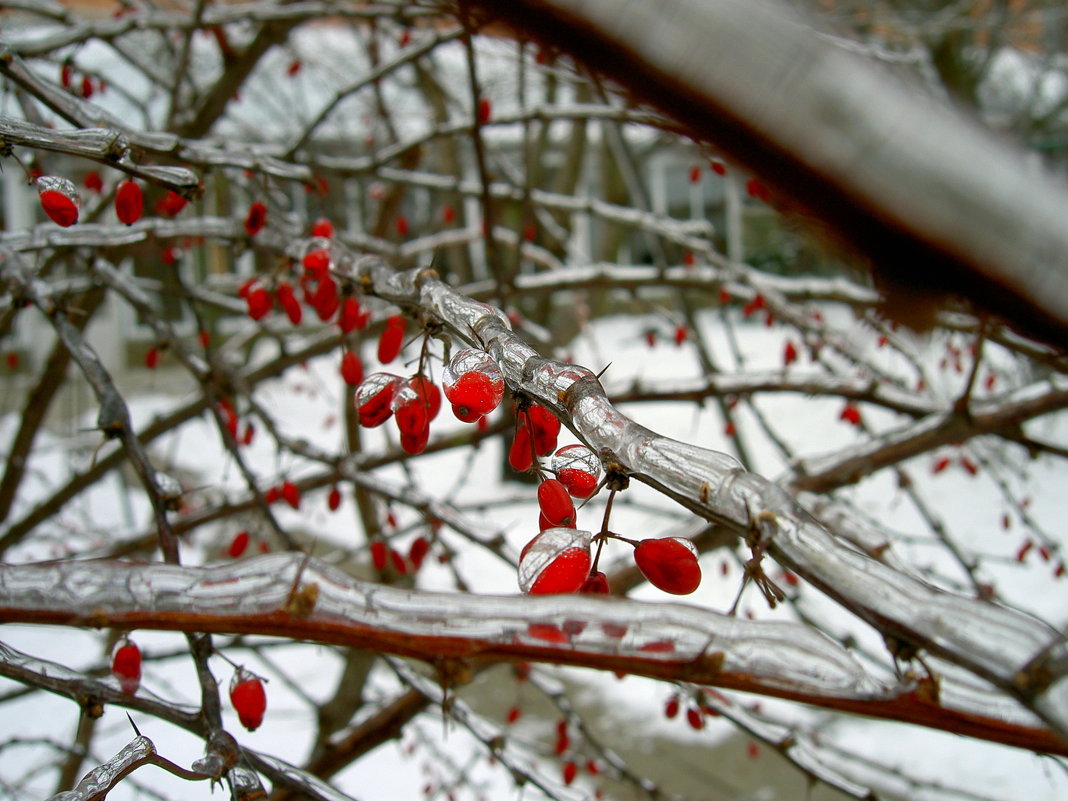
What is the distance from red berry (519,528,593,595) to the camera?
668 millimetres

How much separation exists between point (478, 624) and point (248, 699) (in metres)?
0.68

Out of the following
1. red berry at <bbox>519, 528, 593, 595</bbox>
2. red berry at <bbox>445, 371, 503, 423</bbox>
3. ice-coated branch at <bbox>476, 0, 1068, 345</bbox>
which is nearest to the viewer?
ice-coated branch at <bbox>476, 0, 1068, 345</bbox>

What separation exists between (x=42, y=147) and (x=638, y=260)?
16.7 meters

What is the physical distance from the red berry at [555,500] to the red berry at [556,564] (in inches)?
4.0

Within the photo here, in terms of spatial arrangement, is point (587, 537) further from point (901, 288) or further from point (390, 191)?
point (390, 191)

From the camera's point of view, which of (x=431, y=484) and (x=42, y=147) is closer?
(x=42, y=147)

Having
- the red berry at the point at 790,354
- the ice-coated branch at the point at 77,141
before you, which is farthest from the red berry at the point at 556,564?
the red berry at the point at 790,354

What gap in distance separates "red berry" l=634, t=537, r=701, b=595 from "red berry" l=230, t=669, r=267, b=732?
626 mm

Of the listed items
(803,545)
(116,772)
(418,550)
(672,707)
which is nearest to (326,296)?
(116,772)

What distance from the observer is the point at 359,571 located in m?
6.31

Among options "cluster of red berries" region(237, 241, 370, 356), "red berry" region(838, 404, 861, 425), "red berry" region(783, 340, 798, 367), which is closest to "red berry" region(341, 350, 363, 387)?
"cluster of red berries" region(237, 241, 370, 356)

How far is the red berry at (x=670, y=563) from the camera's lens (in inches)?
29.2

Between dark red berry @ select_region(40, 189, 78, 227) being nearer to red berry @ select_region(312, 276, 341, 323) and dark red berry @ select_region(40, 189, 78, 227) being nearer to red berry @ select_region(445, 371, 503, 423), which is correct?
red berry @ select_region(312, 276, 341, 323)

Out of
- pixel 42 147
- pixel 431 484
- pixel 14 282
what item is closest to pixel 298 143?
pixel 14 282
